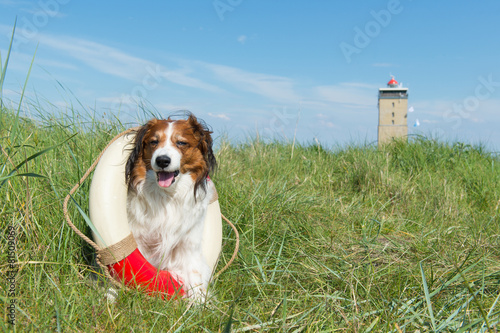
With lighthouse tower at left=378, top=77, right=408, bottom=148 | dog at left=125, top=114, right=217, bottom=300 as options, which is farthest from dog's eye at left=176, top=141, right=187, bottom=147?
lighthouse tower at left=378, top=77, right=408, bottom=148

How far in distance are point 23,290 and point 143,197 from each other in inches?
39.5

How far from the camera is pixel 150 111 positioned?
4973 mm

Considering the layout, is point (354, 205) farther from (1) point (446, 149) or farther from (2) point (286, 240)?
(1) point (446, 149)

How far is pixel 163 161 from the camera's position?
9.12 ft

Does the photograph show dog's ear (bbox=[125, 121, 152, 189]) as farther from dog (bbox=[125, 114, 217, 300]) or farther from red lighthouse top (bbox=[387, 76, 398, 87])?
red lighthouse top (bbox=[387, 76, 398, 87])

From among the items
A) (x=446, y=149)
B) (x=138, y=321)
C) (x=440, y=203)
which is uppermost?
(x=446, y=149)

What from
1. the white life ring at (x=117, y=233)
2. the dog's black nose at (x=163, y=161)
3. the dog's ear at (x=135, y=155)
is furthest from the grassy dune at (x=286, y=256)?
the dog's black nose at (x=163, y=161)

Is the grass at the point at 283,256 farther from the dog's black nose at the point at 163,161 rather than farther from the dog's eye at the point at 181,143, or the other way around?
the dog's eye at the point at 181,143

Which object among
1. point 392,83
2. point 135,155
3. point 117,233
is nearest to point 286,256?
point 117,233

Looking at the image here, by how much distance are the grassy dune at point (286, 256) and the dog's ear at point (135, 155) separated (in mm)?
499

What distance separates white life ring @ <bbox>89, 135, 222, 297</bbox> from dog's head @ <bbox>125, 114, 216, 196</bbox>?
13 centimetres

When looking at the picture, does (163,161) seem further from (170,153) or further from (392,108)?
(392,108)

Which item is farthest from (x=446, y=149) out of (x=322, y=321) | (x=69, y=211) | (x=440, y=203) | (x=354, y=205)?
(x=69, y=211)

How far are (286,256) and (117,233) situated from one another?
158cm
